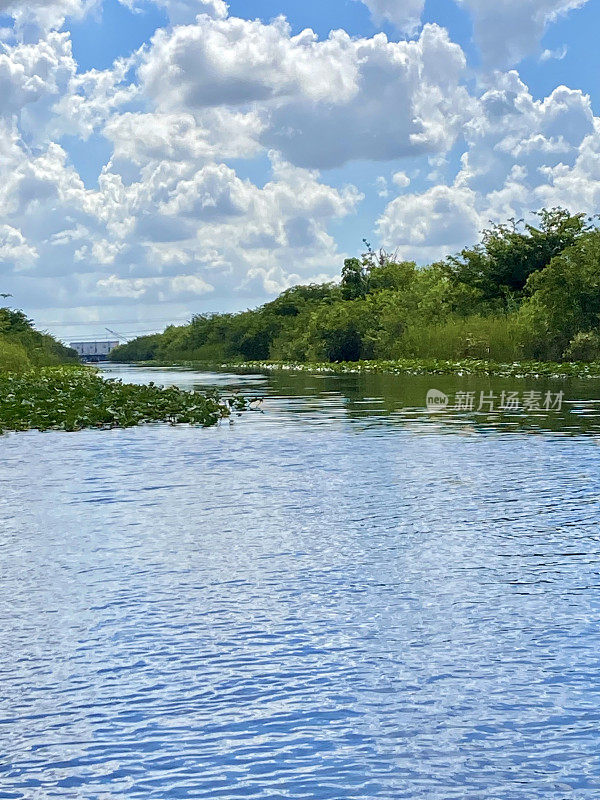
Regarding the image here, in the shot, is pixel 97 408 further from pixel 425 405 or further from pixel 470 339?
pixel 470 339

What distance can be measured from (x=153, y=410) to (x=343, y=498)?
15.1 meters

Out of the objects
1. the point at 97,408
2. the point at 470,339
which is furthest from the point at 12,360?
the point at 97,408

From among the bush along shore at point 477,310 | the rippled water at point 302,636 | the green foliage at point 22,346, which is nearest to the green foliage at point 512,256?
the bush along shore at point 477,310

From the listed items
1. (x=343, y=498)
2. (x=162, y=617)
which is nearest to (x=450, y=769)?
(x=162, y=617)

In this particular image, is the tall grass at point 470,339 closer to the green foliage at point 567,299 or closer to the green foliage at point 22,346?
the green foliage at point 567,299

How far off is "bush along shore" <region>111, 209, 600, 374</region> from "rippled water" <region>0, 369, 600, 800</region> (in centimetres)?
3647

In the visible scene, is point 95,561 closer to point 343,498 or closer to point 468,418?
point 343,498

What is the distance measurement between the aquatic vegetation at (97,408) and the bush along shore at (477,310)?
22.3 meters

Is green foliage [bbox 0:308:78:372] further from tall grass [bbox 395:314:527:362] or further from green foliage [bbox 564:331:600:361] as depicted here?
green foliage [bbox 564:331:600:361]

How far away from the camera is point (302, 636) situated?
24.2 ft

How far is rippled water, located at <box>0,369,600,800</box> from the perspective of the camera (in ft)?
17.0

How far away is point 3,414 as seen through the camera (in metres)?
26.0

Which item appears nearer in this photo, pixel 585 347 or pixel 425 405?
pixel 425 405

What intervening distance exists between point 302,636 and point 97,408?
67.8ft
